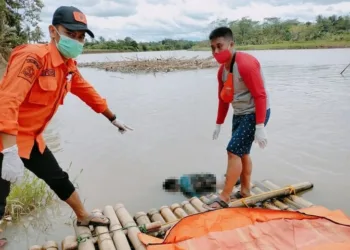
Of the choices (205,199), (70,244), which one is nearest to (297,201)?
(205,199)

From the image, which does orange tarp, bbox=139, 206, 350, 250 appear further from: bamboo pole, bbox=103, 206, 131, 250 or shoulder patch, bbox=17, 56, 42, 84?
shoulder patch, bbox=17, 56, 42, 84

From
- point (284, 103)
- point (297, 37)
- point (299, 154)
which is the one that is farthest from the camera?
point (297, 37)

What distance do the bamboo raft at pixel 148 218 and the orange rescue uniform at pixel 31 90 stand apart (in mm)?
841

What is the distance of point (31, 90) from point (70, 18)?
0.56 m

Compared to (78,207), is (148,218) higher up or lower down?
lower down

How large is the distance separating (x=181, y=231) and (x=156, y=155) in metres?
3.02

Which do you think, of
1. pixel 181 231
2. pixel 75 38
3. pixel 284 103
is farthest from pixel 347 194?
pixel 284 103

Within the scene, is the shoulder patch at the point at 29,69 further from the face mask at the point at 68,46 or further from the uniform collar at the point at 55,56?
the face mask at the point at 68,46

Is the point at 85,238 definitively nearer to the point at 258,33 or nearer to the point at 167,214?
the point at 167,214

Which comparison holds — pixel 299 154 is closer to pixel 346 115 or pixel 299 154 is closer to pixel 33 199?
pixel 346 115

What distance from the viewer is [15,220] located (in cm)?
355

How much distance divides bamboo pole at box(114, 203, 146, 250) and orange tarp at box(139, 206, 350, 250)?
0.07 m

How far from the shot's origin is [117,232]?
2.75 m

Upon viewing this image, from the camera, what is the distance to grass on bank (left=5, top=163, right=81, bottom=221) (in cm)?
360
